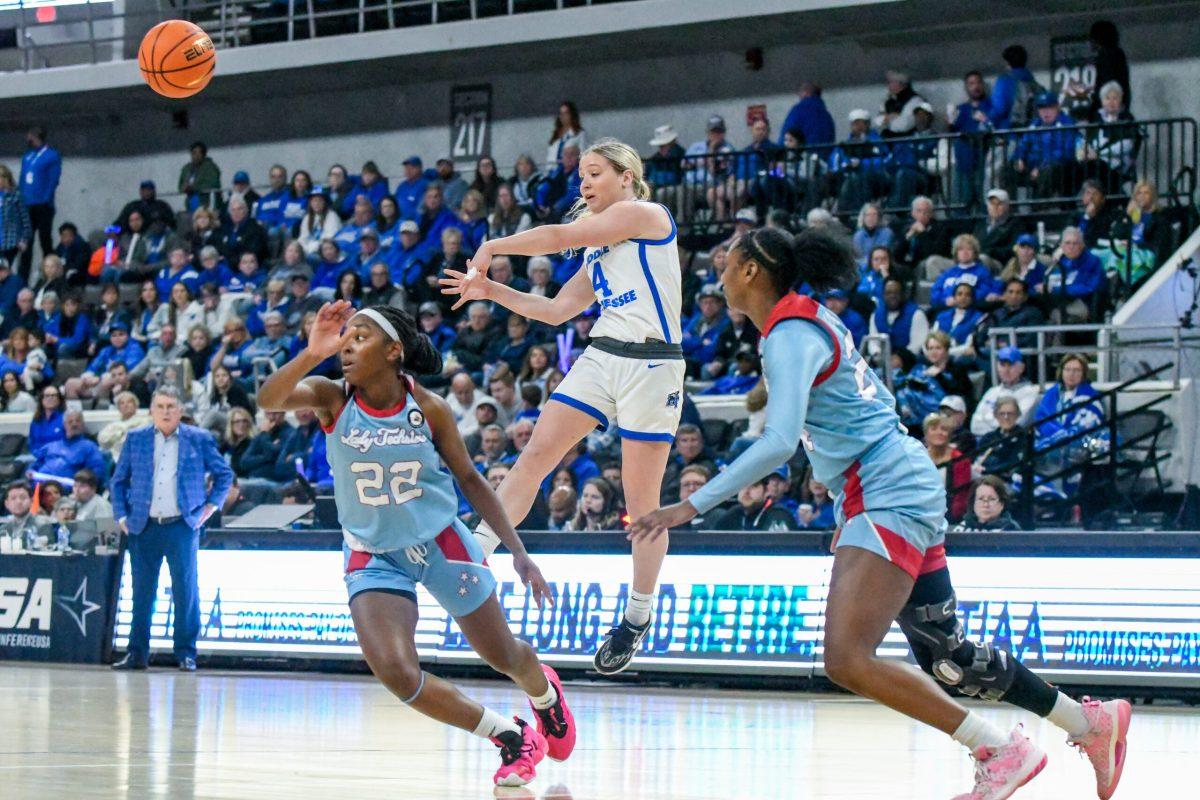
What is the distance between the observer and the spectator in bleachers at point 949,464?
12680 mm

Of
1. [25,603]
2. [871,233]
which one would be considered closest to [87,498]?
[25,603]

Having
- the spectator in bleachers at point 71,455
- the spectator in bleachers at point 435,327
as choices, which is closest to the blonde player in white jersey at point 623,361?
the spectator in bleachers at point 435,327

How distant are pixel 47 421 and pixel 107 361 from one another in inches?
107

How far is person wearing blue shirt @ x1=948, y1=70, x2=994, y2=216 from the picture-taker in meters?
18.0

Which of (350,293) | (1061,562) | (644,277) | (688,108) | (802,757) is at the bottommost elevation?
(802,757)

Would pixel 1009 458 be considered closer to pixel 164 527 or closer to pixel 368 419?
pixel 164 527

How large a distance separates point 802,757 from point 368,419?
241cm

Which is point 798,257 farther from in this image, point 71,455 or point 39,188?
point 39,188

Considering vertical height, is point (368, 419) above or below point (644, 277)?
below

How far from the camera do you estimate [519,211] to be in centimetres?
2050

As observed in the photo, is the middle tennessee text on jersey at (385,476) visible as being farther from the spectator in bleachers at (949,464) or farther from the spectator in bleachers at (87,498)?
the spectator in bleachers at (87,498)

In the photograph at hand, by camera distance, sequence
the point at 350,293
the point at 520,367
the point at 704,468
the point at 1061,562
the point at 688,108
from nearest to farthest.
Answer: the point at 1061,562
the point at 704,468
the point at 520,367
the point at 350,293
the point at 688,108

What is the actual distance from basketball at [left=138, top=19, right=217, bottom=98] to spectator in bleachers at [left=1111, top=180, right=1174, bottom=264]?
8.10 m

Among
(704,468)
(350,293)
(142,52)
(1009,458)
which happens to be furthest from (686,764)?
(350,293)
